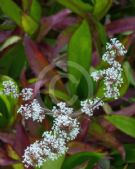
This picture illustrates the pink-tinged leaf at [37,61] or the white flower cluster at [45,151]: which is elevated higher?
the pink-tinged leaf at [37,61]

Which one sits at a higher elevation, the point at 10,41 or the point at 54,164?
the point at 10,41

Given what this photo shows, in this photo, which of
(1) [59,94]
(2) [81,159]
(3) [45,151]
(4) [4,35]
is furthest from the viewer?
(4) [4,35]

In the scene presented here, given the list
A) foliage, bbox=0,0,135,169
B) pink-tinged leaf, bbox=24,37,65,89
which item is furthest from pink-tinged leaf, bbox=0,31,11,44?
pink-tinged leaf, bbox=24,37,65,89

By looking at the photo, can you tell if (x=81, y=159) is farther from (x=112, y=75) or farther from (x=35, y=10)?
(x=35, y=10)

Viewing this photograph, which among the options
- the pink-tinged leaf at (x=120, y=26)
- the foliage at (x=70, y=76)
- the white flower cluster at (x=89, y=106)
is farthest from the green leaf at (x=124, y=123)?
the pink-tinged leaf at (x=120, y=26)

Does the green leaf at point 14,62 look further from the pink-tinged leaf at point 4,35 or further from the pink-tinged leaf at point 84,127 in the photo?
the pink-tinged leaf at point 84,127

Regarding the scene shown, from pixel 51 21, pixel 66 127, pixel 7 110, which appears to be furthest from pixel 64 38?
pixel 66 127
